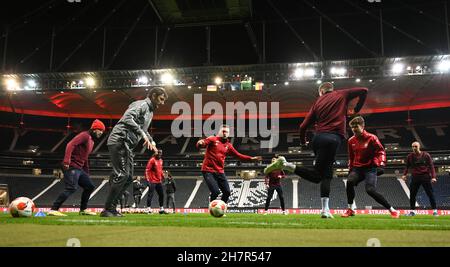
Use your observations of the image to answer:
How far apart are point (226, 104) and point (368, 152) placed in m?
27.5

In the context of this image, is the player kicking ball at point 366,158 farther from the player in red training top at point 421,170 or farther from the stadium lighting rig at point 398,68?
the stadium lighting rig at point 398,68

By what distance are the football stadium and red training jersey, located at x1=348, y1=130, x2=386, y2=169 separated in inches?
1.3

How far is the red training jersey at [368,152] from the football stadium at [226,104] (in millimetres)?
33

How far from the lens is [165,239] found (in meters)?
3.57

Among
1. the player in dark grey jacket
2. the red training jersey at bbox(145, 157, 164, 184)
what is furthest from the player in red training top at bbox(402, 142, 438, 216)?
the player in dark grey jacket

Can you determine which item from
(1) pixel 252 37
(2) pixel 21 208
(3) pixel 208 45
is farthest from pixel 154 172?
(1) pixel 252 37

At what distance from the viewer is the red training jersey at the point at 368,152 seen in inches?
329

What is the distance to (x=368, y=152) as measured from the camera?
841 cm

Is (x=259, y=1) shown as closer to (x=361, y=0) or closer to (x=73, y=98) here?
(x=361, y=0)

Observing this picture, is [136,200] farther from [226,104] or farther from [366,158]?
[226,104]

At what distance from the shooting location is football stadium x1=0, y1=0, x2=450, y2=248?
898 cm

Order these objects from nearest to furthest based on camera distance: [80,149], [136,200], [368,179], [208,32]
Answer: [368,179]
[80,149]
[136,200]
[208,32]

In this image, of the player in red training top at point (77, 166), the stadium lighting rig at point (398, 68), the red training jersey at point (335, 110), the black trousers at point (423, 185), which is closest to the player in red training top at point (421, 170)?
the black trousers at point (423, 185)

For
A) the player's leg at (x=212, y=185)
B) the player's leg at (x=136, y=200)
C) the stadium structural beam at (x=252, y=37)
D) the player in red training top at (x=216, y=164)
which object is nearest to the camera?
the player's leg at (x=212, y=185)
